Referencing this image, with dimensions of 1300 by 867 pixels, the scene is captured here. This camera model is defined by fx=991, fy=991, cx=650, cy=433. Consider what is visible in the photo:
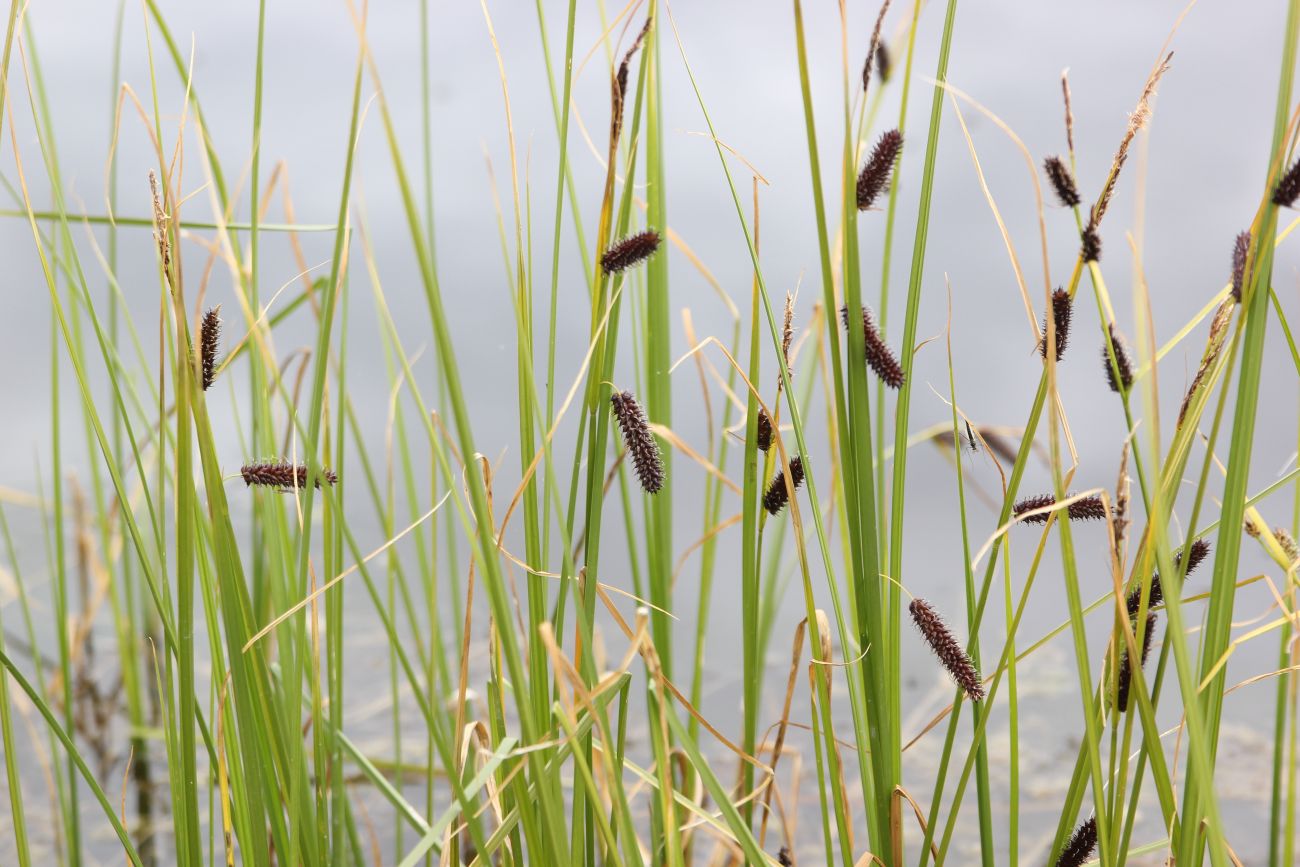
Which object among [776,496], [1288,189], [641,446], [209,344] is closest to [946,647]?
[776,496]

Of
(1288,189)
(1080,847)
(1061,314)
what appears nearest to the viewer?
(1288,189)

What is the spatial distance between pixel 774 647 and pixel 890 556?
1865mm

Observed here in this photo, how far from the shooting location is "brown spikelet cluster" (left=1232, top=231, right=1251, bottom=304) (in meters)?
0.66

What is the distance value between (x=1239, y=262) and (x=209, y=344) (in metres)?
0.71

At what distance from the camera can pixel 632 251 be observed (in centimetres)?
64

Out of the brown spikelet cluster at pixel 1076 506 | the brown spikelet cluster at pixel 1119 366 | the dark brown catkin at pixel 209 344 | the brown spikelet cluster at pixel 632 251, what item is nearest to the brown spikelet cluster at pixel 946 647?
the brown spikelet cluster at pixel 1076 506

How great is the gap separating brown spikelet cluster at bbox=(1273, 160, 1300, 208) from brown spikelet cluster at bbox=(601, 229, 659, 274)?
399 mm

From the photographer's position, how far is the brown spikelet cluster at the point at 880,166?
2.24ft

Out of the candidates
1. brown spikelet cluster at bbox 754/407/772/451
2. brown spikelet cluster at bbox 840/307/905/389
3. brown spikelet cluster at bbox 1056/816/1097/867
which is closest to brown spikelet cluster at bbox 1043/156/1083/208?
brown spikelet cluster at bbox 840/307/905/389

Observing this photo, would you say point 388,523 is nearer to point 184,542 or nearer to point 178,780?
point 178,780

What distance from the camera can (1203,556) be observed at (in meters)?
0.80

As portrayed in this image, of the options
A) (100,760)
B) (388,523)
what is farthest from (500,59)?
(100,760)

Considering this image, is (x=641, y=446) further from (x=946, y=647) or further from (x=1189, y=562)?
(x=1189, y=562)

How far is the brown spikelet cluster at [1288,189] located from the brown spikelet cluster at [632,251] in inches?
15.7
